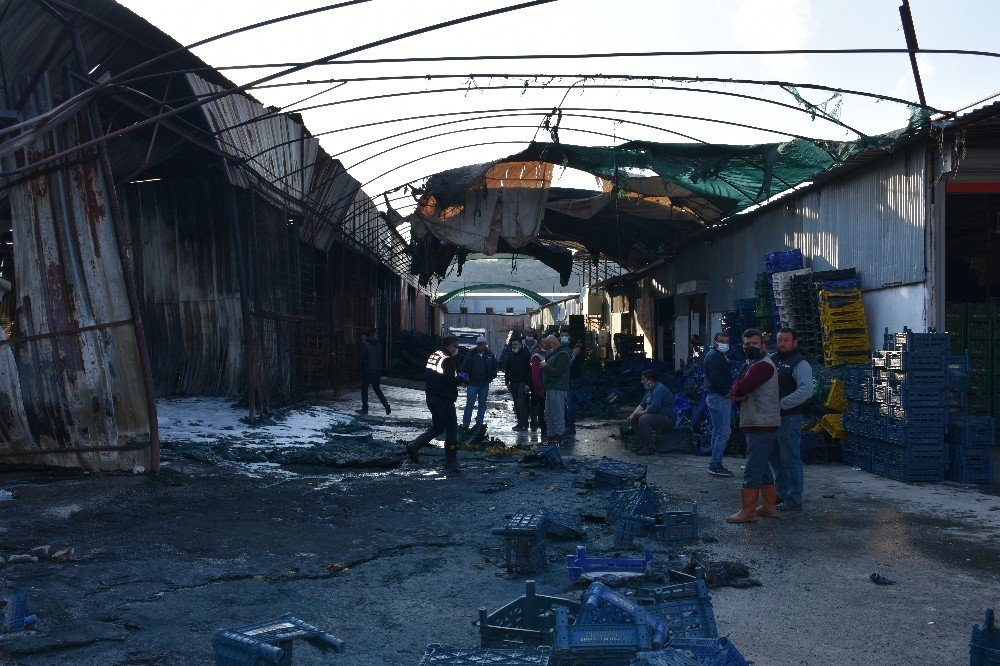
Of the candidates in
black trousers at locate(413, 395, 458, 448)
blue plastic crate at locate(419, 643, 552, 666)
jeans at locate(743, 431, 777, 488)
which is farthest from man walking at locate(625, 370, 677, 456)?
blue plastic crate at locate(419, 643, 552, 666)

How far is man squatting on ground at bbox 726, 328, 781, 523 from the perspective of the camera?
8.56m

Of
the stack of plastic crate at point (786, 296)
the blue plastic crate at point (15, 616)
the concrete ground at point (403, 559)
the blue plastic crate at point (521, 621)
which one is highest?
the stack of plastic crate at point (786, 296)

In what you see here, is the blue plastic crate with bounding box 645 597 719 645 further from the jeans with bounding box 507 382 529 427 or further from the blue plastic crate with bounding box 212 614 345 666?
the jeans with bounding box 507 382 529 427

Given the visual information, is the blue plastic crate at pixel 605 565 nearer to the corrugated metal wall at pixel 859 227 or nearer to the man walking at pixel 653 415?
the man walking at pixel 653 415

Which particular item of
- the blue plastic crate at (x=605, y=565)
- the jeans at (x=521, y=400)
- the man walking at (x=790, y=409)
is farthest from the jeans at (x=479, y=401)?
the blue plastic crate at (x=605, y=565)

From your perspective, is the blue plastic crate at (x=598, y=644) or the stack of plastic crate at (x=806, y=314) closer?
the blue plastic crate at (x=598, y=644)

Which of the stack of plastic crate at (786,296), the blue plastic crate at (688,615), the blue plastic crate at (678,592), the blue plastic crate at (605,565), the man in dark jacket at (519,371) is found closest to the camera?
the blue plastic crate at (688,615)

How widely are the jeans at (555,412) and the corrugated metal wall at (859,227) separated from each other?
5509 millimetres

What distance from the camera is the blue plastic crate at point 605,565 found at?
5832 millimetres

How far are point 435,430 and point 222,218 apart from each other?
7.16 m

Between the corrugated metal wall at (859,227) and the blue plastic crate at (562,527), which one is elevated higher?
Answer: the corrugated metal wall at (859,227)

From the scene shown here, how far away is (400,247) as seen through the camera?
108ft

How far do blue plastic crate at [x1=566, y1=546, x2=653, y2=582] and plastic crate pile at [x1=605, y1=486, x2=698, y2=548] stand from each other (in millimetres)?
1404

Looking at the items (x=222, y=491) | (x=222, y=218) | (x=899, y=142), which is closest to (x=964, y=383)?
(x=899, y=142)
